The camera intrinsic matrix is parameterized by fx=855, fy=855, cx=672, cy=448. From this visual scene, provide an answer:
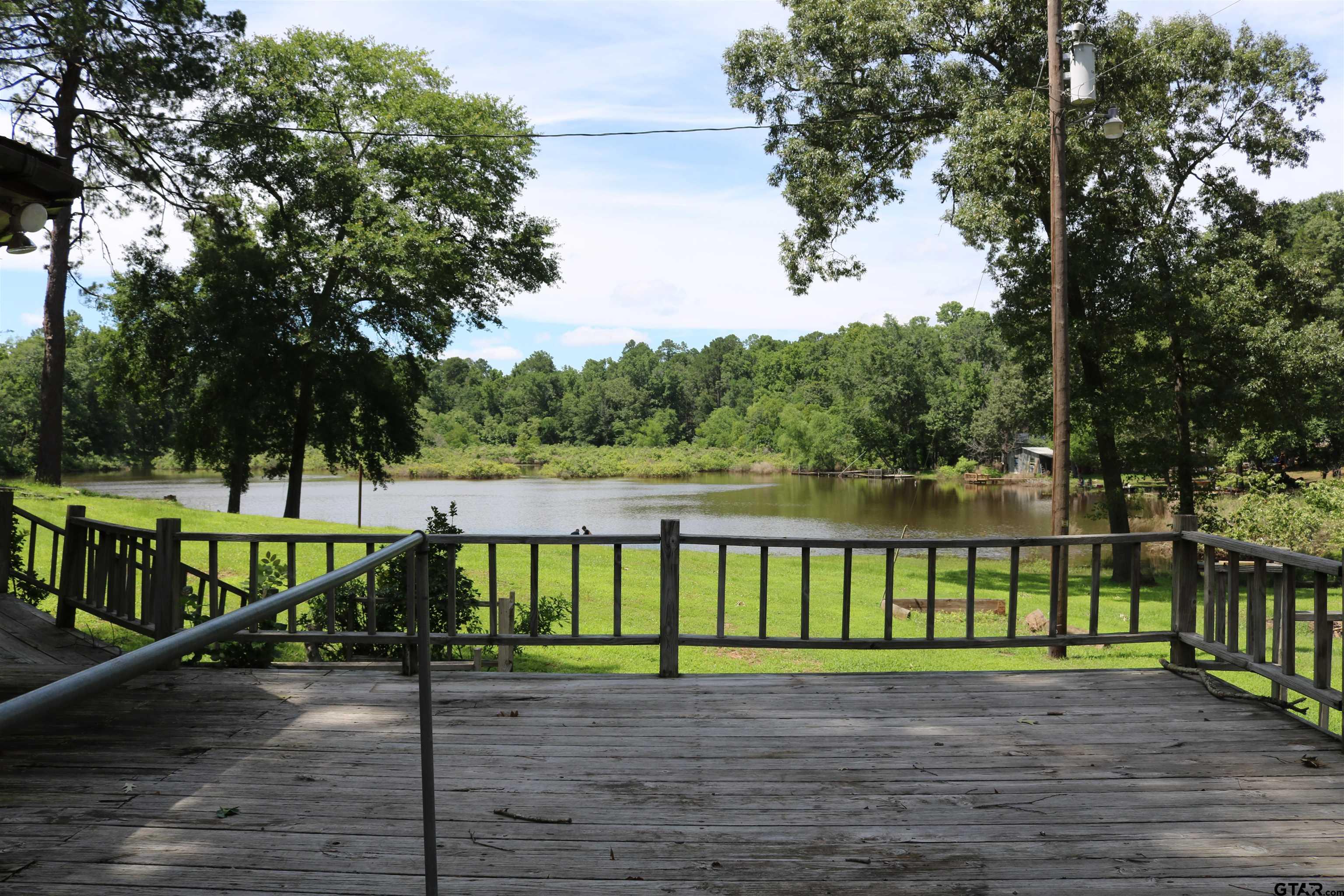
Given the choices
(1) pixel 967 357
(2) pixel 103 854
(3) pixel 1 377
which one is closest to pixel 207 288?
(2) pixel 103 854

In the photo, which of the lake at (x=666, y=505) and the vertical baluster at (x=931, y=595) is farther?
the lake at (x=666, y=505)

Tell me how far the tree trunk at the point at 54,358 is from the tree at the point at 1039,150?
608 inches

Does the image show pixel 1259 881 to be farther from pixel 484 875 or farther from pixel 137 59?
pixel 137 59

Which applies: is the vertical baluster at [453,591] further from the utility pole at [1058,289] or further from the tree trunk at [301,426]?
the tree trunk at [301,426]

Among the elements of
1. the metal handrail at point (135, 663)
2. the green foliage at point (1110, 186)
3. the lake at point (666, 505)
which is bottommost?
the lake at point (666, 505)

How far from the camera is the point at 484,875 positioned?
2.63 meters

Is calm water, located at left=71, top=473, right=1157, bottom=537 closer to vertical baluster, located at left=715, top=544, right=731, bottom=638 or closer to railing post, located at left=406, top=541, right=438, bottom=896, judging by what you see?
vertical baluster, located at left=715, top=544, right=731, bottom=638

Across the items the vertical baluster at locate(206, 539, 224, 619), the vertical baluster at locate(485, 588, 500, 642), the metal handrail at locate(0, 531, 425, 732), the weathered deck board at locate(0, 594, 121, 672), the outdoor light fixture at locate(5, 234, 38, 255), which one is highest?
the outdoor light fixture at locate(5, 234, 38, 255)

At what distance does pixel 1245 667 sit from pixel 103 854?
5184 millimetres

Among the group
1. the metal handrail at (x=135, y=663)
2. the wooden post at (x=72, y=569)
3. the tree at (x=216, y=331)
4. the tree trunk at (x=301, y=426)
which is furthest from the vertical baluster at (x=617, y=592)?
the tree trunk at (x=301, y=426)

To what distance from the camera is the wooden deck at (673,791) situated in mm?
2668

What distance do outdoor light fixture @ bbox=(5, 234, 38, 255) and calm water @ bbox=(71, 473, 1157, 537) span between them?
49.6 feet

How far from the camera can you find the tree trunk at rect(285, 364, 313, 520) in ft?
67.0

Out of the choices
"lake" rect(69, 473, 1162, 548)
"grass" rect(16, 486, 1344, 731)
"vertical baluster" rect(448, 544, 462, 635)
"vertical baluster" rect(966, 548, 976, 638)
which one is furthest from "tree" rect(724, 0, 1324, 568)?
"vertical baluster" rect(448, 544, 462, 635)
